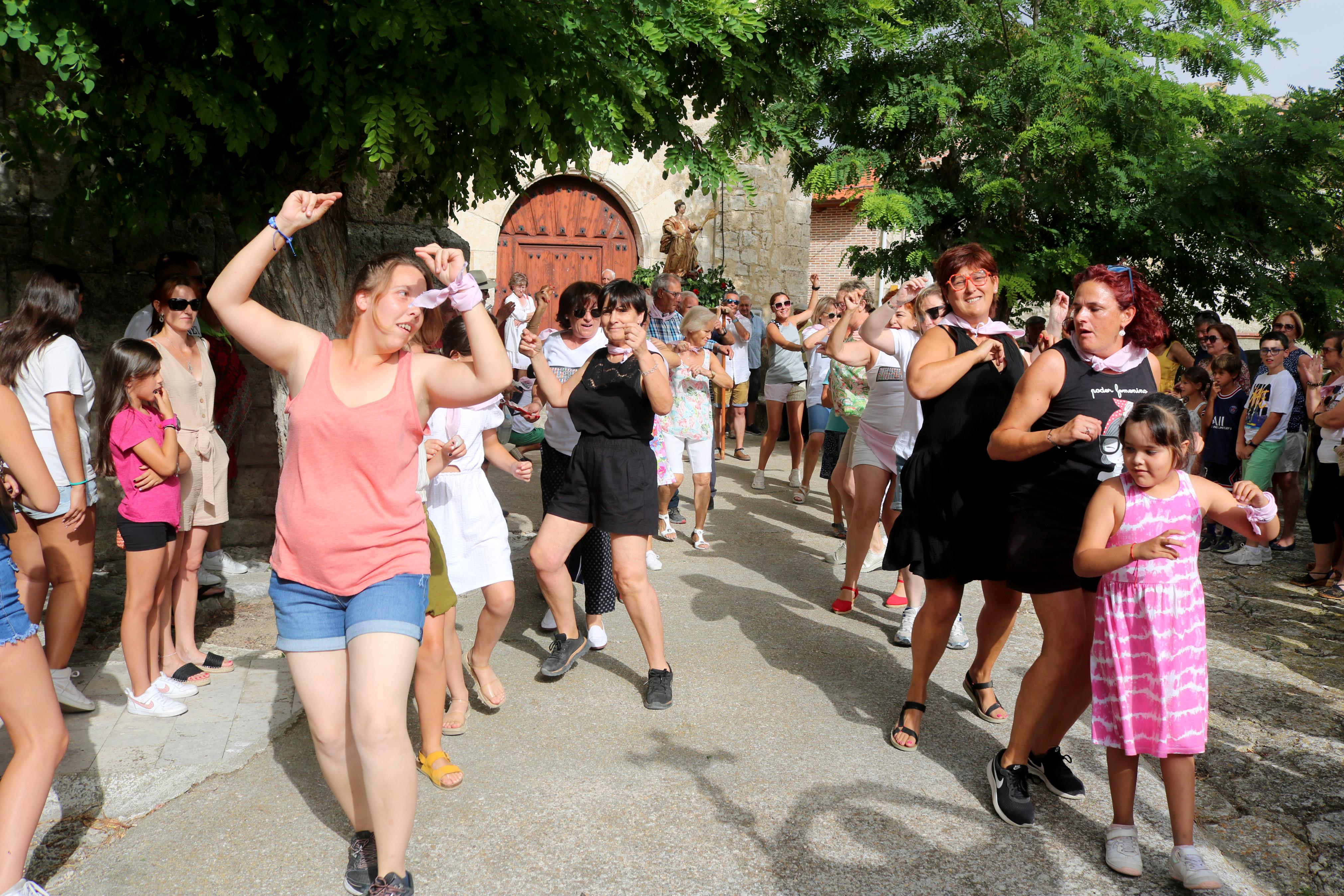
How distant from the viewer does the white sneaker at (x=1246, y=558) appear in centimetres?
745

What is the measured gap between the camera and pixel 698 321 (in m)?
7.12

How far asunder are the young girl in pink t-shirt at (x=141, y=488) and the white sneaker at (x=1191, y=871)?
371 centimetres

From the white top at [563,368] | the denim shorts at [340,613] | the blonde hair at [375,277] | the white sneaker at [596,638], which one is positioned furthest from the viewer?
the white top at [563,368]

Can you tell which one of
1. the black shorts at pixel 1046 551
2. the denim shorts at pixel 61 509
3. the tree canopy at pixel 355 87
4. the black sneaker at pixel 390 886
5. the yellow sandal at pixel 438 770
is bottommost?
the yellow sandal at pixel 438 770

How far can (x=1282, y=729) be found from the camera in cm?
428

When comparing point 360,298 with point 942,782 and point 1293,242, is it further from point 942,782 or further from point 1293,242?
point 1293,242

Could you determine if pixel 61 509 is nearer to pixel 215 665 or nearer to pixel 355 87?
pixel 215 665

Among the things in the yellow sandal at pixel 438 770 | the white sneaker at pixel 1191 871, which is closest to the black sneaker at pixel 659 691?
the yellow sandal at pixel 438 770

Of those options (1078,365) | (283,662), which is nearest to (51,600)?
(283,662)

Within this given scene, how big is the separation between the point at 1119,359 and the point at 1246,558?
5.10 meters

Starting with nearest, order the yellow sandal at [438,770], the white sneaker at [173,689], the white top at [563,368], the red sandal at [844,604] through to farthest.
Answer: the yellow sandal at [438,770]
the white sneaker at [173,689]
the white top at [563,368]
the red sandal at [844,604]

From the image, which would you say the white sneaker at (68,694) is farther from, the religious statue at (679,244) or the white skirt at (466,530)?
the religious statue at (679,244)

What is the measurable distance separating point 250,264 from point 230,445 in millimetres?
3813

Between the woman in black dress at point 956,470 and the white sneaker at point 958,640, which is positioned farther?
the white sneaker at point 958,640
